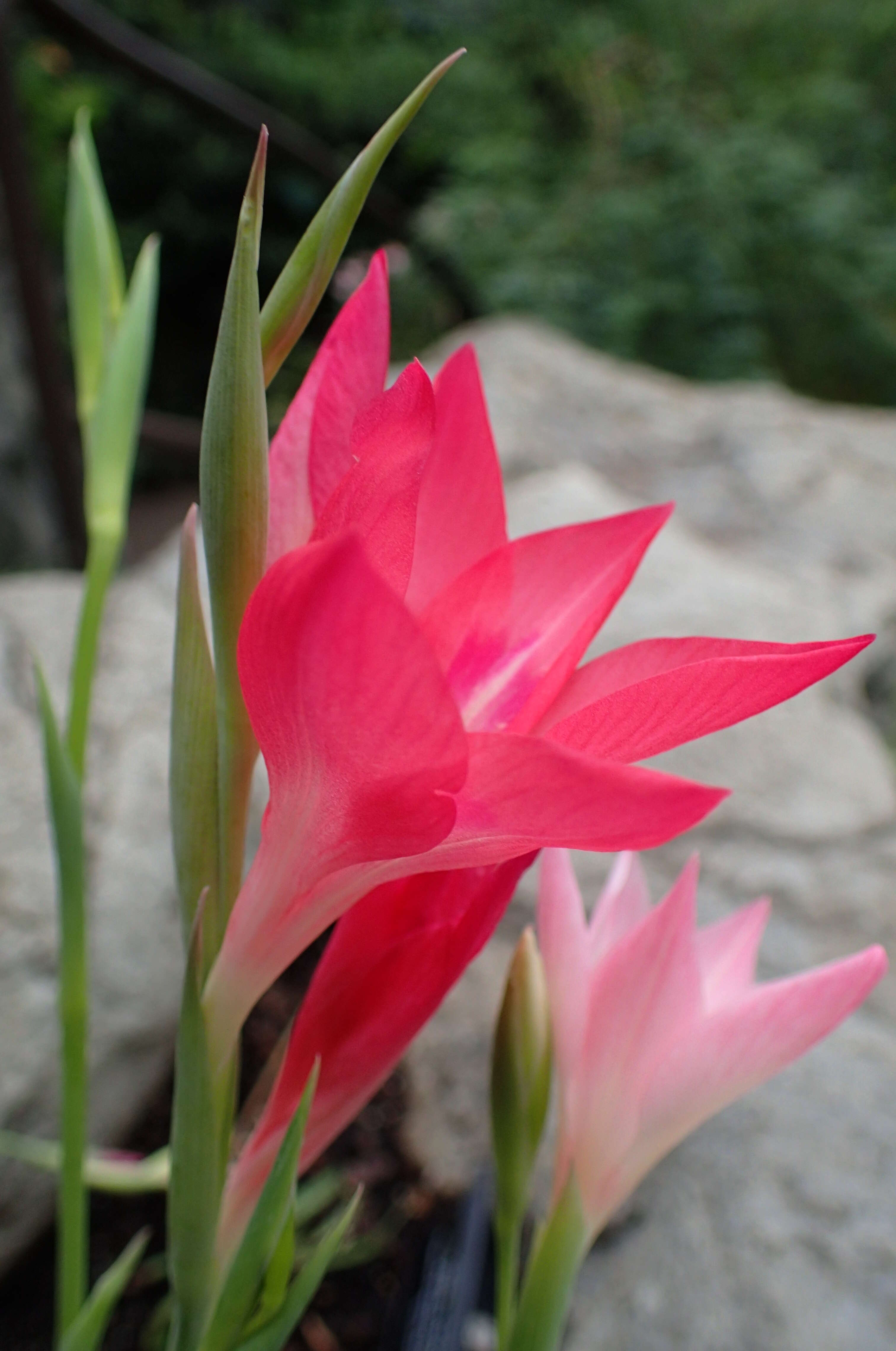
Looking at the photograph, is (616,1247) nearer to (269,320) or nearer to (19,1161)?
(19,1161)

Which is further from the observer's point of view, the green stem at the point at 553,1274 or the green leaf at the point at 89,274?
the green leaf at the point at 89,274

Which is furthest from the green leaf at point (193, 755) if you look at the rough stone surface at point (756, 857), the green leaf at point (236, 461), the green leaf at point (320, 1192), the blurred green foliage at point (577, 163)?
the blurred green foliage at point (577, 163)

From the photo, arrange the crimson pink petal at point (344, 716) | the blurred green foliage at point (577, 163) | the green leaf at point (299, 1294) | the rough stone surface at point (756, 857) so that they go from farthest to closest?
the blurred green foliage at point (577, 163)
the rough stone surface at point (756, 857)
the green leaf at point (299, 1294)
the crimson pink petal at point (344, 716)

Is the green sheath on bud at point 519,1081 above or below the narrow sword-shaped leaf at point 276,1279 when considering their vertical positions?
above

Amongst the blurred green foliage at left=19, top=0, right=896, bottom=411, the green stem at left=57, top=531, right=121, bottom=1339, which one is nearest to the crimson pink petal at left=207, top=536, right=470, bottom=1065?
the green stem at left=57, top=531, right=121, bottom=1339

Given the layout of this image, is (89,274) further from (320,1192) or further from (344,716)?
(320,1192)

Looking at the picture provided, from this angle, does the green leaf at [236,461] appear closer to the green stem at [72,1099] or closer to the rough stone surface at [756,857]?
the green stem at [72,1099]

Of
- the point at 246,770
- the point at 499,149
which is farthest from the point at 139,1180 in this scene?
the point at 499,149
